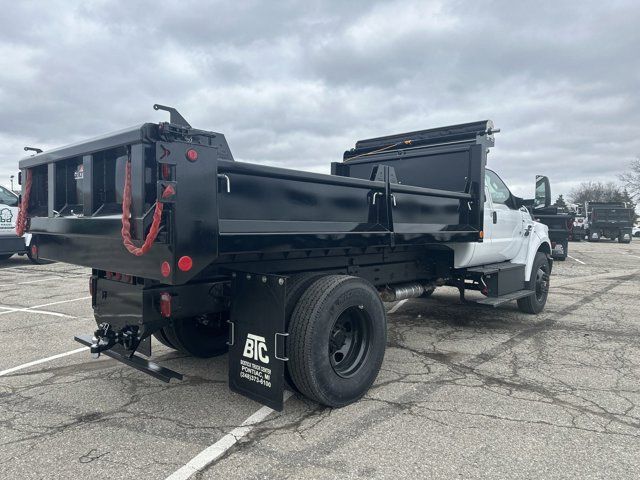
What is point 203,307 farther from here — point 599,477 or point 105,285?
point 599,477

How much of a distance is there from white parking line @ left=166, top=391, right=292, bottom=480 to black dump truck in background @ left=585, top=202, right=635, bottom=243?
1208 inches

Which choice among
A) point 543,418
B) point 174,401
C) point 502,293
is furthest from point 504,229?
point 174,401

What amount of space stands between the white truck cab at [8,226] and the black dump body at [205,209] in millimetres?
9738

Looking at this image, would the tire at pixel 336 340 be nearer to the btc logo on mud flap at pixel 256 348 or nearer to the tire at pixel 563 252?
the btc logo on mud flap at pixel 256 348

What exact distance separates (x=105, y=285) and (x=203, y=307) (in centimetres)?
88

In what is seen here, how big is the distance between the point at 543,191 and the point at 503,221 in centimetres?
88

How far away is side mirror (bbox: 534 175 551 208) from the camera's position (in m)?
6.80

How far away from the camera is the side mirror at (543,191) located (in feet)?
22.3

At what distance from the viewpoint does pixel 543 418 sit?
140 inches

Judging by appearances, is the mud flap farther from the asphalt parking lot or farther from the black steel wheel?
the black steel wheel

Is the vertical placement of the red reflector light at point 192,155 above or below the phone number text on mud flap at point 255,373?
above

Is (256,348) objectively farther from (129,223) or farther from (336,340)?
(129,223)

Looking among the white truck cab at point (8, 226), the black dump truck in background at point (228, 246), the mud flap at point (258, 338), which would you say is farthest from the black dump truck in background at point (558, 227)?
the white truck cab at point (8, 226)

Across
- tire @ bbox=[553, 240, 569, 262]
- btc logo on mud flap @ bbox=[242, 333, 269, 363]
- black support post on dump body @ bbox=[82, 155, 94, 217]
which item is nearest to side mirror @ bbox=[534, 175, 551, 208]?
btc logo on mud flap @ bbox=[242, 333, 269, 363]
